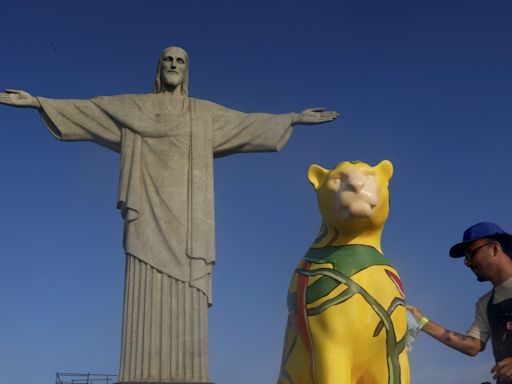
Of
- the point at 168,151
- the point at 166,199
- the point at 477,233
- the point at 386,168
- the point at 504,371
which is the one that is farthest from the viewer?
the point at 168,151

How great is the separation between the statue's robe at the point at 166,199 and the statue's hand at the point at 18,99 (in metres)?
0.11

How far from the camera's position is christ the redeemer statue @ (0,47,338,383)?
6.32 metres

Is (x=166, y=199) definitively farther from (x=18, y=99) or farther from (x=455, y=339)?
(x=455, y=339)

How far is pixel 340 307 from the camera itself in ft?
10.8

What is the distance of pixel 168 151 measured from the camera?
23.1ft

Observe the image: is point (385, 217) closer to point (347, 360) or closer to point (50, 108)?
point (347, 360)

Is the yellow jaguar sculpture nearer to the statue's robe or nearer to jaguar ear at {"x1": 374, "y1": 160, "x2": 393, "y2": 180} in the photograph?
jaguar ear at {"x1": 374, "y1": 160, "x2": 393, "y2": 180}

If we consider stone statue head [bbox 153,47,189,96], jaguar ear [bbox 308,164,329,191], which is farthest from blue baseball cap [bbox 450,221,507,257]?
stone statue head [bbox 153,47,189,96]

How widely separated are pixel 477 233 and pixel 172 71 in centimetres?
508

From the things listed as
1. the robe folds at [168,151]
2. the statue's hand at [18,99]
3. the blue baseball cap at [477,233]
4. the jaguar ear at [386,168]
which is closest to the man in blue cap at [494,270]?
the blue baseball cap at [477,233]

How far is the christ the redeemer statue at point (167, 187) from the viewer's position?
6.32 meters

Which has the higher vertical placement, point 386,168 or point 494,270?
point 386,168

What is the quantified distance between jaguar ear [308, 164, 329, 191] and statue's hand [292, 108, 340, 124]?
364cm

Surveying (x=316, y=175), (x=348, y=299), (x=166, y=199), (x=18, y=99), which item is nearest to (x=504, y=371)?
(x=348, y=299)
